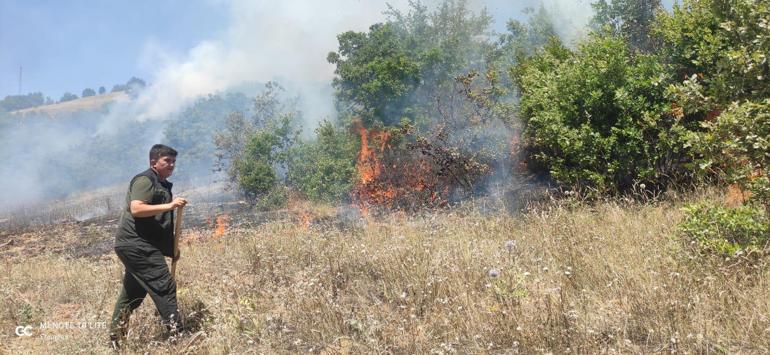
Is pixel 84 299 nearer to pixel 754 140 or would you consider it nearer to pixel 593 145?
pixel 754 140

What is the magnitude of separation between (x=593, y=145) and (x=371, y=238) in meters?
3.65

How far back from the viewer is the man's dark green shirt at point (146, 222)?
3.65m

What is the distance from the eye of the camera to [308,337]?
11.0 ft

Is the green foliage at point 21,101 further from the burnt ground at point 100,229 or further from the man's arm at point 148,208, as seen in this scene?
the man's arm at point 148,208

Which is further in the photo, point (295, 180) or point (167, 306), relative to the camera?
point (295, 180)

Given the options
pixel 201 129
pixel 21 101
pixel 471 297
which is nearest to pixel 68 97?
pixel 21 101

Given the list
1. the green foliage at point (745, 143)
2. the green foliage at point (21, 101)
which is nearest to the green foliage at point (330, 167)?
the green foliage at point (745, 143)

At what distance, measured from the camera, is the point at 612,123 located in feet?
22.8

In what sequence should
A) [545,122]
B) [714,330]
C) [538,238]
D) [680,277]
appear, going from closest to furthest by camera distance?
[714,330], [680,277], [538,238], [545,122]

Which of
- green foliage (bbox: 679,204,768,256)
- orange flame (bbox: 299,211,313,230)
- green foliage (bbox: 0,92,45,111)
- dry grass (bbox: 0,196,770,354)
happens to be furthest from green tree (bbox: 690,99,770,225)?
green foliage (bbox: 0,92,45,111)

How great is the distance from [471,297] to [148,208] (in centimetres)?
256

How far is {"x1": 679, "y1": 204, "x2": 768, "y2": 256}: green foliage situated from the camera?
326 cm

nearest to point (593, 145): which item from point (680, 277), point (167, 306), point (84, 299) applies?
point (680, 277)

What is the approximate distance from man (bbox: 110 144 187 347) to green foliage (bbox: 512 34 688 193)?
18.0 ft
